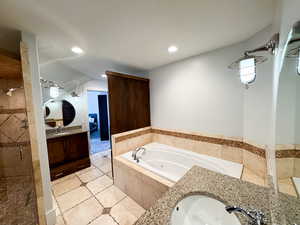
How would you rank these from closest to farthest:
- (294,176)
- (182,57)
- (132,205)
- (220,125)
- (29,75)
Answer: (294,176), (29,75), (132,205), (220,125), (182,57)

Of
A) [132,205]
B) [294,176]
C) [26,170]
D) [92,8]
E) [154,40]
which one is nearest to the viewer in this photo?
[294,176]

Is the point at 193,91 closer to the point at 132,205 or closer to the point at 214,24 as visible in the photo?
the point at 214,24

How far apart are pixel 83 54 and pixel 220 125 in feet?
8.59

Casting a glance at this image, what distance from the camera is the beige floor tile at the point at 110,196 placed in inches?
69.7

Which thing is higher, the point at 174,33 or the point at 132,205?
the point at 174,33

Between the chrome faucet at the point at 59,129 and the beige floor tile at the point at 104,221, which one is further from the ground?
the chrome faucet at the point at 59,129

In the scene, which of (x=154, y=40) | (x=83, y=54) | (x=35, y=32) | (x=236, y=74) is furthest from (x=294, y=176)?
(x=83, y=54)

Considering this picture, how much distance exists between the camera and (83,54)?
81.0 inches

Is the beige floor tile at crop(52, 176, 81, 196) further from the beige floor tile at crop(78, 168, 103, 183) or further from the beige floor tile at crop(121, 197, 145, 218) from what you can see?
the beige floor tile at crop(121, 197, 145, 218)

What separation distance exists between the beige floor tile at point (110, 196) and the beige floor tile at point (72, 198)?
21cm

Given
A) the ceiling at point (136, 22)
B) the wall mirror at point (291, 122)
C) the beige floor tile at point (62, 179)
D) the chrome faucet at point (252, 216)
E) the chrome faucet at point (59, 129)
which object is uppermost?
the ceiling at point (136, 22)

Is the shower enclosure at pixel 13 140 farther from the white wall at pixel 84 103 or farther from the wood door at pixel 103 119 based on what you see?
the wood door at pixel 103 119

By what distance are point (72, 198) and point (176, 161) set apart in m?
1.84

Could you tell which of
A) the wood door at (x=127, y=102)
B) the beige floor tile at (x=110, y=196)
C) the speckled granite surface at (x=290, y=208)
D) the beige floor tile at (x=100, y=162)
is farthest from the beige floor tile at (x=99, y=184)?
the speckled granite surface at (x=290, y=208)
